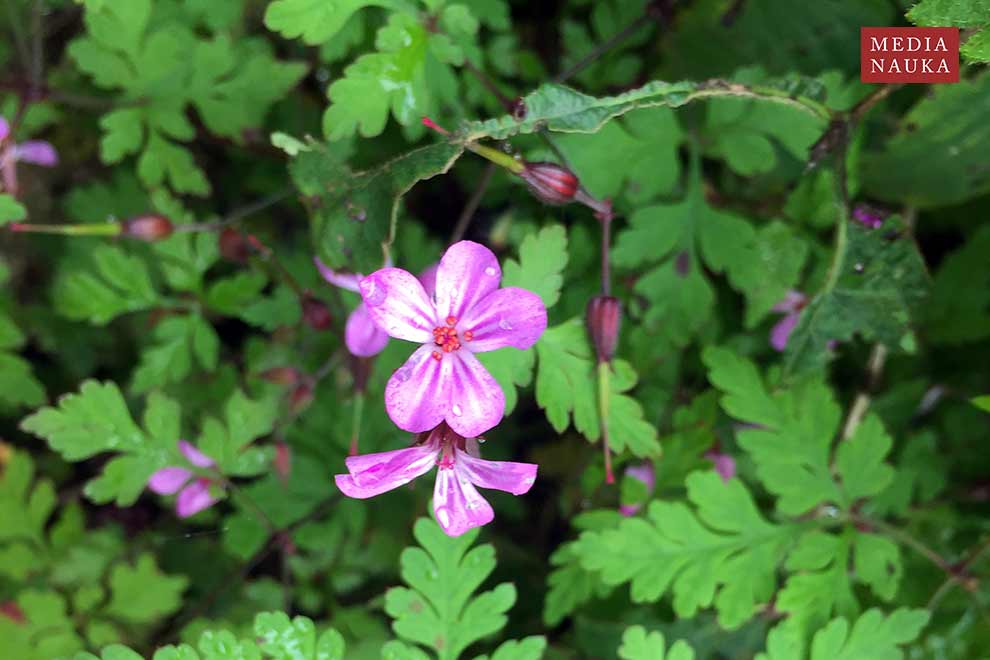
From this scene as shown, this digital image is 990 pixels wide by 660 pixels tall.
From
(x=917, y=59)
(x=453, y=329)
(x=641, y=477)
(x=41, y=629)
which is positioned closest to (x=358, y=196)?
(x=453, y=329)

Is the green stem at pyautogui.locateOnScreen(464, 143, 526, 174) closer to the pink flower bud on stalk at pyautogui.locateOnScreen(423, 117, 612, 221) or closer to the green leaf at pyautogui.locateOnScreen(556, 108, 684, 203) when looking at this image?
the pink flower bud on stalk at pyautogui.locateOnScreen(423, 117, 612, 221)

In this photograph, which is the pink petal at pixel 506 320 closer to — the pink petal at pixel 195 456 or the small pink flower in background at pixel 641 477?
the small pink flower in background at pixel 641 477

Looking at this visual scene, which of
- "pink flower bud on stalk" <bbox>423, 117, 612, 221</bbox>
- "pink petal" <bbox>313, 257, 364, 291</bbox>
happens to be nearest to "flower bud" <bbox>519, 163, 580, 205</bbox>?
"pink flower bud on stalk" <bbox>423, 117, 612, 221</bbox>

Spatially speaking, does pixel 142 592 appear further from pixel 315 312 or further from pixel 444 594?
pixel 444 594

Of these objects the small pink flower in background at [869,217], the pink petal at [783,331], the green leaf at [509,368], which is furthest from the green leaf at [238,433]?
the small pink flower in background at [869,217]

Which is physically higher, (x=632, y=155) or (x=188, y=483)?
(x=632, y=155)
